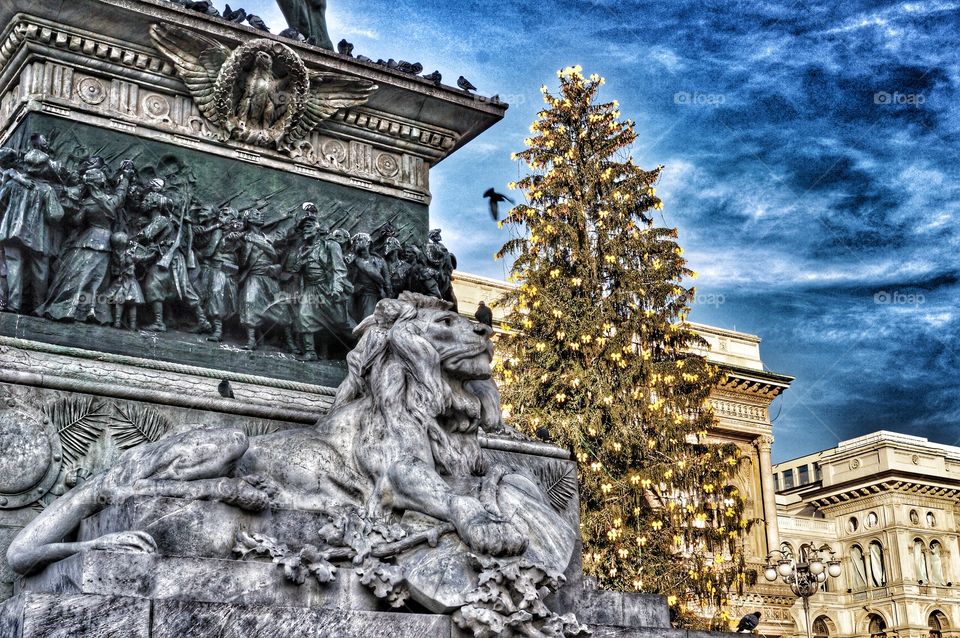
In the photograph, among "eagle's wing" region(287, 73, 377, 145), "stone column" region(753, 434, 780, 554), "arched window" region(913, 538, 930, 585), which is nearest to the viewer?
"eagle's wing" region(287, 73, 377, 145)

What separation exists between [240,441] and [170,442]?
0.35 m

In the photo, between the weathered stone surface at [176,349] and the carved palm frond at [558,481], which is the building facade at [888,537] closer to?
the carved palm frond at [558,481]

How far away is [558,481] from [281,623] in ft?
11.2

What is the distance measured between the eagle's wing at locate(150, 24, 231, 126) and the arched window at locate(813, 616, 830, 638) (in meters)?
58.6

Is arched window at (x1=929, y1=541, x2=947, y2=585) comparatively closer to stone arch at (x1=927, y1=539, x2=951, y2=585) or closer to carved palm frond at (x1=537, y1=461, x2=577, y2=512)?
stone arch at (x1=927, y1=539, x2=951, y2=585)

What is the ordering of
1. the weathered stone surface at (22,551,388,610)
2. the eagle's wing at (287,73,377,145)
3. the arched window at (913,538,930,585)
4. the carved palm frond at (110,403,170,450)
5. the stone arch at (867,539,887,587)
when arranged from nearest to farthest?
the weathered stone surface at (22,551,388,610), the carved palm frond at (110,403,170,450), the eagle's wing at (287,73,377,145), the arched window at (913,538,930,585), the stone arch at (867,539,887,587)

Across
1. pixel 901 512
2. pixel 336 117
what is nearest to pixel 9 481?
pixel 336 117

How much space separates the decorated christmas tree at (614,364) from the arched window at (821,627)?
3811 centimetres

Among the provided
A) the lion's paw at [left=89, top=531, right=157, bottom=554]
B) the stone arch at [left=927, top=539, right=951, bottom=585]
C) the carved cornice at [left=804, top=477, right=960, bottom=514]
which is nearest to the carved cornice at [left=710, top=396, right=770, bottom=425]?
the carved cornice at [left=804, top=477, right=960, bottom=514]

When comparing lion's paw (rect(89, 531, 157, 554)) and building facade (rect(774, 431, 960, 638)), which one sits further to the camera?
building facade (rect(774, 431, 960, 638))

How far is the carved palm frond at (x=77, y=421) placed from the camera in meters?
7.22

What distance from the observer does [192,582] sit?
5.80 meters

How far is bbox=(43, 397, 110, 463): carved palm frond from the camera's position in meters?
7.22

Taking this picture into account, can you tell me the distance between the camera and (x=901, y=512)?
6091 centimetres
